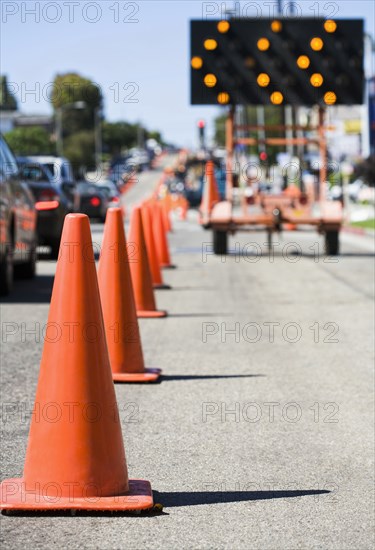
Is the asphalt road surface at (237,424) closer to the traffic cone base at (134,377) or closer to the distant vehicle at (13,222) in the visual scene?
the traffic cone base at (134,377)

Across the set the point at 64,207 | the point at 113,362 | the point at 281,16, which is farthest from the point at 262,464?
the point at 281,16

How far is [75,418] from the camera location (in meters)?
5.23

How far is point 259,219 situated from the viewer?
73.7 feet

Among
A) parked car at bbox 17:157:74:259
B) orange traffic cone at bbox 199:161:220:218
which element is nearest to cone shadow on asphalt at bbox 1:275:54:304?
parked car at bbox 17:157:74:259

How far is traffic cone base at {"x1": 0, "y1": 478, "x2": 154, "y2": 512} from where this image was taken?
508 centimetres

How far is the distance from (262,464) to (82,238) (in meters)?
1.41

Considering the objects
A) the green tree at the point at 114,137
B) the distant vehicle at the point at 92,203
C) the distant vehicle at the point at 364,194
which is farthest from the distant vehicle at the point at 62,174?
the green tree at the point at 114,137

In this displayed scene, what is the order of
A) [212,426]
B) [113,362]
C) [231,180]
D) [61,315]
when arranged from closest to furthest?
[61,315]
[212,426]
[113,362]
[231,180]

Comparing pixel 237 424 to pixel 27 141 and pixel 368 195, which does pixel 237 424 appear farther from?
pixel 368 195

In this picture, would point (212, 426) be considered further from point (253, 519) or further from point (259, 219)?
point (259, 219)

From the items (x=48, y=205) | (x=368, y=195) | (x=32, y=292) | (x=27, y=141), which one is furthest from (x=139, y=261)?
(x=368, y=195)

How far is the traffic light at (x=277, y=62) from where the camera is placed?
2086cm

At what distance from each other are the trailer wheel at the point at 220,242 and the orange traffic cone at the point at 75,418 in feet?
56.7

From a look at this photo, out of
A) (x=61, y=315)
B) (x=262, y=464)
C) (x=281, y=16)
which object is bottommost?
(x=262, y=464)
